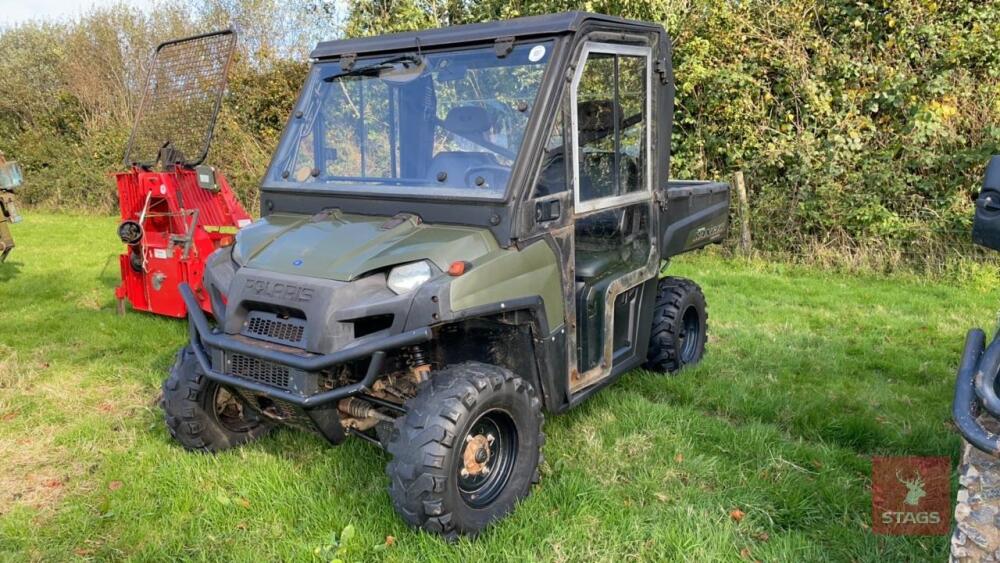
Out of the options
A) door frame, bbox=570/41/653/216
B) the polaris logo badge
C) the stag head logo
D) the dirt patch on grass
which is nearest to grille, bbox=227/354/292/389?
the polaris logo badge

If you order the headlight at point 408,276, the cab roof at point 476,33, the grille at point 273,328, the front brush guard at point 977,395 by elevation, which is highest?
the cab roof at point 476,33

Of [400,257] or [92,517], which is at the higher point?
[400,257]

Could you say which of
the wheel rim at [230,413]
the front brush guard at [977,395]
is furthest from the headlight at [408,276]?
the front brush guard at [977,395]

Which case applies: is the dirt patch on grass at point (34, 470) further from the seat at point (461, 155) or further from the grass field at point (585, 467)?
the seat at point (461, 155)

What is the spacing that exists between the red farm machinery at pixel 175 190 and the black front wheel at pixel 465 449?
10.5 ft

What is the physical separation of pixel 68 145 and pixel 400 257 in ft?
52.2

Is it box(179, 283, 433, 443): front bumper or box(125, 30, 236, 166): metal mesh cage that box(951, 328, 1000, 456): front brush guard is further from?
box(125, 30, 236, 166): metal mesh cage

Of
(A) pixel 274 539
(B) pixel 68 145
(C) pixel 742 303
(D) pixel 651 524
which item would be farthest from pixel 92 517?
(B) pixel 68 145

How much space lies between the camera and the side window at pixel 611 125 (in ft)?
11.6

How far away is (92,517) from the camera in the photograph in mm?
3285

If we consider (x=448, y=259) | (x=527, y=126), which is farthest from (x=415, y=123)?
(x=448, y=259)

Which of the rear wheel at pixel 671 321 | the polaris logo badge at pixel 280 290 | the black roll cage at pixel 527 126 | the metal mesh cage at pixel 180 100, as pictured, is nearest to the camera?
the polaris logo badge at pixel 280 290

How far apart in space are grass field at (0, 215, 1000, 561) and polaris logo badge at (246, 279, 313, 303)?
0.97 metres

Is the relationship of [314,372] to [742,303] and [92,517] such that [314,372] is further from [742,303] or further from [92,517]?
[742,303]
